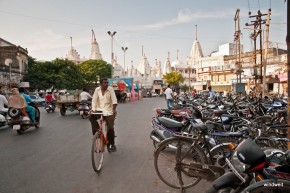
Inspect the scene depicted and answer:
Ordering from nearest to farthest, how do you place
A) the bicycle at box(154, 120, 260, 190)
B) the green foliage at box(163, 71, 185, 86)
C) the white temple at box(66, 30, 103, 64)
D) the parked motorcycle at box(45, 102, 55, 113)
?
1. the bicycle at box(154, 120, 260, 190)
2. the parked motorcycle at box(45, 102, 55, 113)
3. the green foliage at box(163, 71, 185, 86)
4. the white temple at box(66, 30, 103, 64)

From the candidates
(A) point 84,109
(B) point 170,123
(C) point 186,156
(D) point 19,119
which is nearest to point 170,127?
(B) point 170,123

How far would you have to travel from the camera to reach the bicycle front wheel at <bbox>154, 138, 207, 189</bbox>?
3.50 m

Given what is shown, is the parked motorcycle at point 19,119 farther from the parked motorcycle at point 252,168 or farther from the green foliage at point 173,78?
the green foliage at point 173,78

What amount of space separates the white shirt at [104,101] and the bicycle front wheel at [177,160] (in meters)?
1.97

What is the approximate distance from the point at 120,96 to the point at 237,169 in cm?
2691

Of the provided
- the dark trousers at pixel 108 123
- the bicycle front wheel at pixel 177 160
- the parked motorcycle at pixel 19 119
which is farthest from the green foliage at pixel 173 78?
the bicycle front wheel at pixel 177 160

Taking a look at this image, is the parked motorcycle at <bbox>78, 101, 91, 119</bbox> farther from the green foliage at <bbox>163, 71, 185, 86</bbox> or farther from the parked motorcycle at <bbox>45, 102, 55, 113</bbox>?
the green foliage at <bbox>163, 71, 185, 86</bbox>

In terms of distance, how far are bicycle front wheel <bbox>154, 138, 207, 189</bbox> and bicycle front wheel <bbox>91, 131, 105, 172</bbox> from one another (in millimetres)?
1231

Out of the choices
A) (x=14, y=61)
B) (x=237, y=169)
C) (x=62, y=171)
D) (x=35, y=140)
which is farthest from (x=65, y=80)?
(x=237, y=169)

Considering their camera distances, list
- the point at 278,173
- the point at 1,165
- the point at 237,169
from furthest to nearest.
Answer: the point at 1,165, the point at 237,169, the point at 278,173

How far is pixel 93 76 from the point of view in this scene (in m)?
59.3

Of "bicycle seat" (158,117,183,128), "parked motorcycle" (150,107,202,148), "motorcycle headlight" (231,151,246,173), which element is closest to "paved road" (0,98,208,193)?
"parked motorcycle" (150,107,202,148)

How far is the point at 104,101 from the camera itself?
5.38 m

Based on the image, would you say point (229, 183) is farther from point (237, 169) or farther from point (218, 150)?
point (218, 150)
